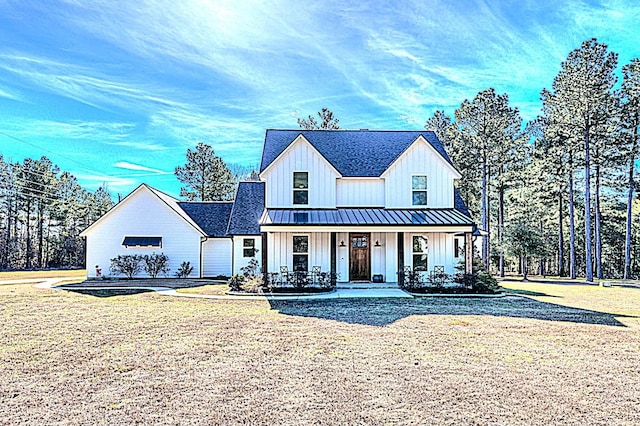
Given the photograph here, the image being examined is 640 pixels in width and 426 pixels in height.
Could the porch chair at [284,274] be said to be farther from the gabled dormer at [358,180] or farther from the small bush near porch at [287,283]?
the gabled dormer at [358,180]

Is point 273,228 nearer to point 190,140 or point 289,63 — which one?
point 289,63

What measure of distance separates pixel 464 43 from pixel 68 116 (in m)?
26.8

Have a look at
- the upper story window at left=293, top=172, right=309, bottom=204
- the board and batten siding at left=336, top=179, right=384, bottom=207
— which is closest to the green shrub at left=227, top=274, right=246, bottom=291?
the upper story window at left=293, top=172, right=309, bottom=204

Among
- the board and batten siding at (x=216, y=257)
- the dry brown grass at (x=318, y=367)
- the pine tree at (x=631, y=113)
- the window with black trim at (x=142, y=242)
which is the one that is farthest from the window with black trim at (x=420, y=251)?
the pine tree at (x=631, y=113)

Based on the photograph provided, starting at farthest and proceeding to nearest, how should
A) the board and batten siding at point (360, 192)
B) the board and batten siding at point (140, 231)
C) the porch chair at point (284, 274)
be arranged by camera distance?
1. the board and batten siding at point (140, 231)
2. the board and batten siding at point (360, 192)
3. the porch chair at point (284, 274)

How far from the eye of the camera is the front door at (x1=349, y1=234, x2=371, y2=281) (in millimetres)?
20250

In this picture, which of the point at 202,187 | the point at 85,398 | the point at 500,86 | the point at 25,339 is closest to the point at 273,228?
the point at 25,339

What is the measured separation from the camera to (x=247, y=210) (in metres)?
26.0

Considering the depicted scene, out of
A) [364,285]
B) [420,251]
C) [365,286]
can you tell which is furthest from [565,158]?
[365,286]

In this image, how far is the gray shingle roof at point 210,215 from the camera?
88.0 ft

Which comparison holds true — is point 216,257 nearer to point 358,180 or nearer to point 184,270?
point 184,270

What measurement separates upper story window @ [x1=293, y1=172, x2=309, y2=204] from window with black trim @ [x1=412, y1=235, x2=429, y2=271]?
5.38m

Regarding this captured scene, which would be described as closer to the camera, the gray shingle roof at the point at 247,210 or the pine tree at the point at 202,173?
the gray shingle roof at the point at 247,210

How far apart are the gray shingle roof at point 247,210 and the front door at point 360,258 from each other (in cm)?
628
